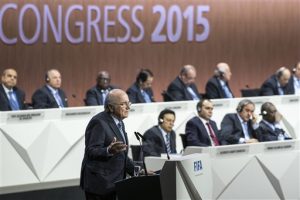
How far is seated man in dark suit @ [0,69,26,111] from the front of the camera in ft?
32.0

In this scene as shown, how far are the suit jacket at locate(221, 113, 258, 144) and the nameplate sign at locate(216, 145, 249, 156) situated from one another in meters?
1.77

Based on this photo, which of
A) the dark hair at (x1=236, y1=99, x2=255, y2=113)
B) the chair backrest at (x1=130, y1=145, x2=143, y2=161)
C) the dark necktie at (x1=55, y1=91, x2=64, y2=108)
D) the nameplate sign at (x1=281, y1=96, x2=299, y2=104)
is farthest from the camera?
the nameplate sign at (x1=281, y1=96, x2=299, y2=104)

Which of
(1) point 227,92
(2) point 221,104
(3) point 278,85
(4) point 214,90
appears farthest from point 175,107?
(3) point 278,85

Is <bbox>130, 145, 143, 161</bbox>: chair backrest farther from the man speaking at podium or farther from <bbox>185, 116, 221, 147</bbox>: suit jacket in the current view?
the man speaking at podium

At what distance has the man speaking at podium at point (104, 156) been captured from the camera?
18.4 feet

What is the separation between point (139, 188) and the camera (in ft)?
18.1

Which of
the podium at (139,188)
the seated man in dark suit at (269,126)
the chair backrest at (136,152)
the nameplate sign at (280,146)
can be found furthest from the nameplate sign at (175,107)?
the podium at (139,188)

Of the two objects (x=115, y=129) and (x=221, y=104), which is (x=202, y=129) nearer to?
(x=221, y=104)

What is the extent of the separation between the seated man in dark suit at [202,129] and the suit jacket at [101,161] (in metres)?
3.38

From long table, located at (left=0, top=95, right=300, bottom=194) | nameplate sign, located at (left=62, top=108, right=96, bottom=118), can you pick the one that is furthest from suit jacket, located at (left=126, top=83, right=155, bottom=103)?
nameplate sign, located at (left=62, top=108, right=96, bottom=118)

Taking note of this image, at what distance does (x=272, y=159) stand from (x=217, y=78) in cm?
436

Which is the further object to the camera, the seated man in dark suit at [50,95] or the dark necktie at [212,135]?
the seated man in dark suit at [50,95]

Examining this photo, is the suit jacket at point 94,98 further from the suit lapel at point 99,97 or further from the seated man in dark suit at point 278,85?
the seated man in dark suit at point 278,85

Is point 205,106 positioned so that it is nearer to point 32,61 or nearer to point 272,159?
point 272,159
